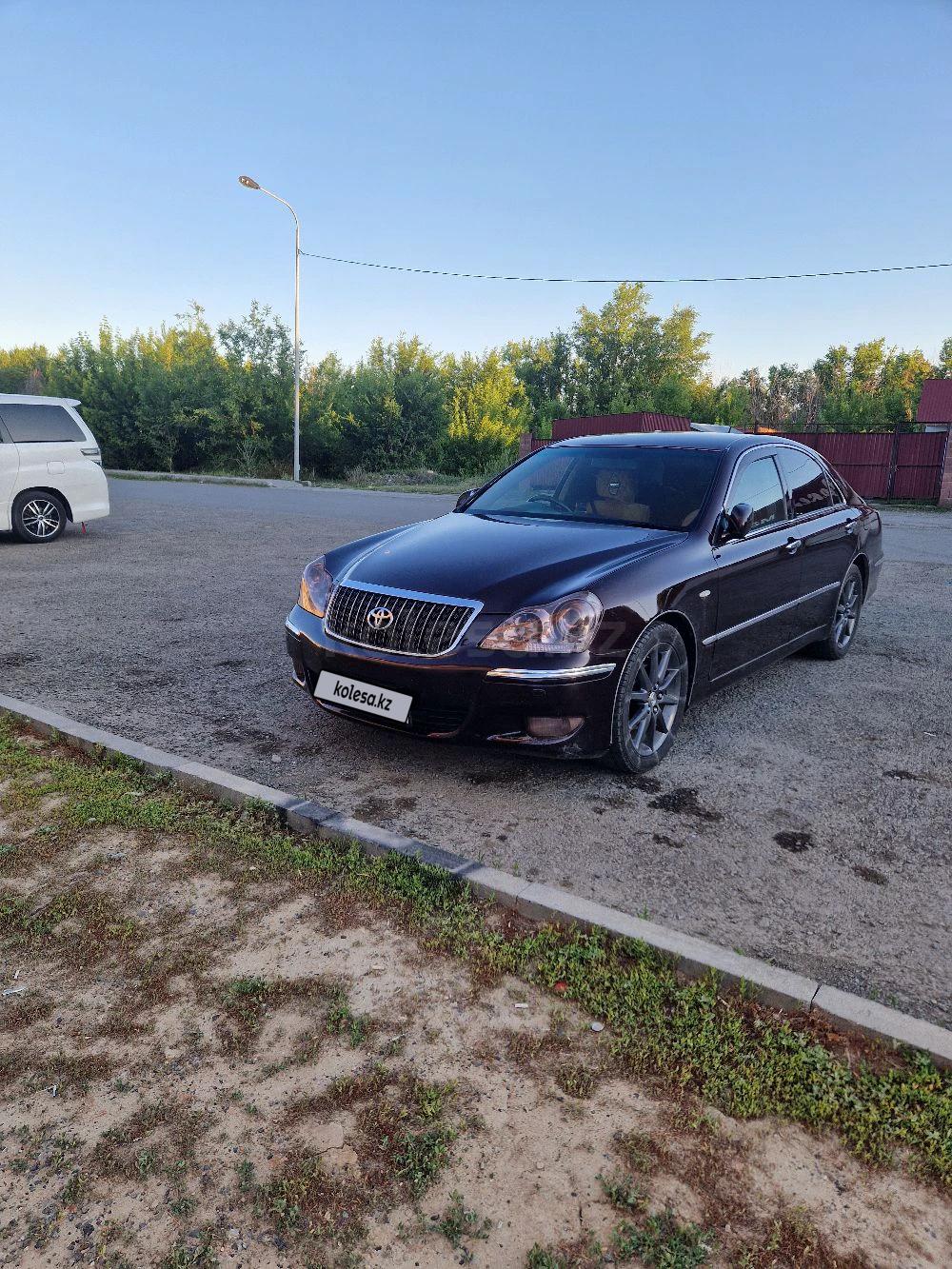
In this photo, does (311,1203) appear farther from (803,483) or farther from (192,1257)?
(803,483)

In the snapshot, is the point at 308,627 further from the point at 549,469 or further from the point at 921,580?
the point at 921,580

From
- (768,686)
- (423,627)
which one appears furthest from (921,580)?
(423,627)

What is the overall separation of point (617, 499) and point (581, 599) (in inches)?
50.4

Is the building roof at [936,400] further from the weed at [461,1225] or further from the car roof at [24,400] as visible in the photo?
the weed at [461,1225]

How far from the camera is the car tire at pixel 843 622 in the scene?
6.04 metres

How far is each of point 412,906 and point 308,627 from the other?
5.71 ft

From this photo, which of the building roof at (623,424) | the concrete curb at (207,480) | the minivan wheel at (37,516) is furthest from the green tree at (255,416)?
the minivan wheel at (37,516)

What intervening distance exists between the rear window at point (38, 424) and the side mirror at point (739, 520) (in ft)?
31.7

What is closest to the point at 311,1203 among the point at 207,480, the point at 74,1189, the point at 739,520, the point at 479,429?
the point at 74,1189

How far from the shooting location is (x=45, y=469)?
11039 mm

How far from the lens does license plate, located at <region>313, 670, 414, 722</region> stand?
3709 mm

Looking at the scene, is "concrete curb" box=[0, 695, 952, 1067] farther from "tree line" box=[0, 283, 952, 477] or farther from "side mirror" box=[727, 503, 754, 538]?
"tree line" box=[0, 283, 952, 477]

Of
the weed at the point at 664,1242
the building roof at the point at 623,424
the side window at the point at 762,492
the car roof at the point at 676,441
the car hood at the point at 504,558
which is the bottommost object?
the weed at the point at 664,1242

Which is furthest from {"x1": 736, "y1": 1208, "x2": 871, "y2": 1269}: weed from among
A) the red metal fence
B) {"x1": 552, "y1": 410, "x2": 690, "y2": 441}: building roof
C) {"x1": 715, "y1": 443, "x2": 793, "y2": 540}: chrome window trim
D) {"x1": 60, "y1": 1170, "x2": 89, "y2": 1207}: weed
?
{"x1": 552, "y1": 410, "x2": 690, "y2": 441}: building roof
